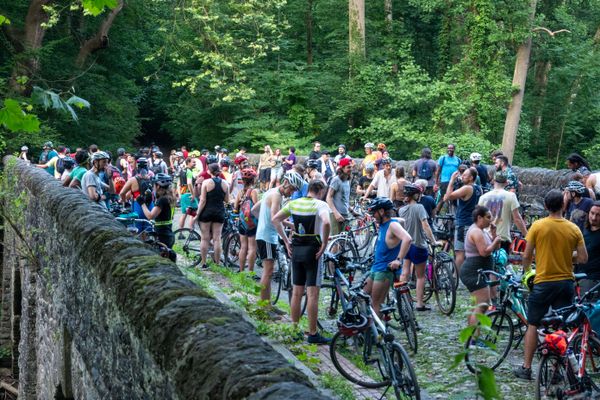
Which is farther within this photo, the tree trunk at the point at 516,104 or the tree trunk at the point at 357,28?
the tree trunk at the point at 357,28

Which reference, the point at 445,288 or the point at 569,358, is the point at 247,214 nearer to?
the point at 445,288

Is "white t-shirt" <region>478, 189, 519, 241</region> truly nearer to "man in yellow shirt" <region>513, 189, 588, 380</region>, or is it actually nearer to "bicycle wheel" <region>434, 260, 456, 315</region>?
"bicycle wheel" <region>434, 260, 456, 315</region>

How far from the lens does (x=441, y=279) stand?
12.3m

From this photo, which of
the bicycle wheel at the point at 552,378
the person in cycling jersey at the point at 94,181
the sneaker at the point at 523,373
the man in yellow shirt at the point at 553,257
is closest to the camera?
the bicycle wheel at the point at 552,378

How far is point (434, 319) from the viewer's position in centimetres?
1184

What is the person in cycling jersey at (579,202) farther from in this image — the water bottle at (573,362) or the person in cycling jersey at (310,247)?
the water bottle at (573,362)

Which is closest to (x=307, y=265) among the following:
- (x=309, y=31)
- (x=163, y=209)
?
(x=163, y=209)

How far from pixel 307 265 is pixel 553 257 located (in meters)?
2.88

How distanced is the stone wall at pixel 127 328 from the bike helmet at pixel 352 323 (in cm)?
274

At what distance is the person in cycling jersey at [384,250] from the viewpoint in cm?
989

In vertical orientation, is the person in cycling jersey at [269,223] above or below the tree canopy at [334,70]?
below

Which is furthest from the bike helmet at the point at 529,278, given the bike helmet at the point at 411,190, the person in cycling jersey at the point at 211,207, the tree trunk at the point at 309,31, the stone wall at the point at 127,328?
the tree trunk at the point at 309,31

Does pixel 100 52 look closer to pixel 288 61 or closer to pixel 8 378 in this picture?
pixel 288 61

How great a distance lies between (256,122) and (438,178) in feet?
68.0
